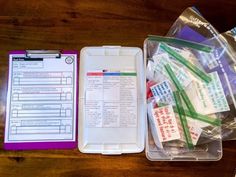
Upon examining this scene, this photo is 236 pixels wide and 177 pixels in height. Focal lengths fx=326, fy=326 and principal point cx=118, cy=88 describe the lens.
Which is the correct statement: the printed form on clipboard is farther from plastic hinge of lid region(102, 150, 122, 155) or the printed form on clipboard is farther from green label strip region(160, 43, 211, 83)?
green label strip region(160, 43, 211, 83)

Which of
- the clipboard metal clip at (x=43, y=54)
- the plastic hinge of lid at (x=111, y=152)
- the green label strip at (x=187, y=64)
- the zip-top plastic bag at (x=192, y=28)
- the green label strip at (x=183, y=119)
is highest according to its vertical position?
the zip-top plastic bag at (x=192, y=28)

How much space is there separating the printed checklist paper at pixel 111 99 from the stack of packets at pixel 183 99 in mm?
46

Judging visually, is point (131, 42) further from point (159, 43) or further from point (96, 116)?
point (96, 116)

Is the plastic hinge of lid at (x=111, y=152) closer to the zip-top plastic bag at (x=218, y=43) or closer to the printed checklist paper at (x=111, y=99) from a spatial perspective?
the printed checklist paper at (x=111, y=99)

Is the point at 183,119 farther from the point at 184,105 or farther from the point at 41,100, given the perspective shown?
the point at 41,100

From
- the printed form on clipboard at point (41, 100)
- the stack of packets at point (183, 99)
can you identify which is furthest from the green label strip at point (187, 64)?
the printed form on clipboard at point (41, 100)

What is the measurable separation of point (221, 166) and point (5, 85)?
1.81 ft

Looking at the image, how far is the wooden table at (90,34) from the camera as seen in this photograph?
759 millimetres

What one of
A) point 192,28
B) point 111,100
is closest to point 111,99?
point 111,100

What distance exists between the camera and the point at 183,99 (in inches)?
29.7

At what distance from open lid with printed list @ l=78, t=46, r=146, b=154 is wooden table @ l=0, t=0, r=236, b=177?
25 mm

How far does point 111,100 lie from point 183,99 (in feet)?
0.56

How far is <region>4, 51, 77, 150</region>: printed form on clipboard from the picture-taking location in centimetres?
77

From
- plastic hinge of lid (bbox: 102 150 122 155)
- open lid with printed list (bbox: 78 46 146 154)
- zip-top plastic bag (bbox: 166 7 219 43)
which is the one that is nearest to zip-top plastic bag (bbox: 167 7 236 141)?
zip-top plastic bag (bbox: 166 7 219 43)
